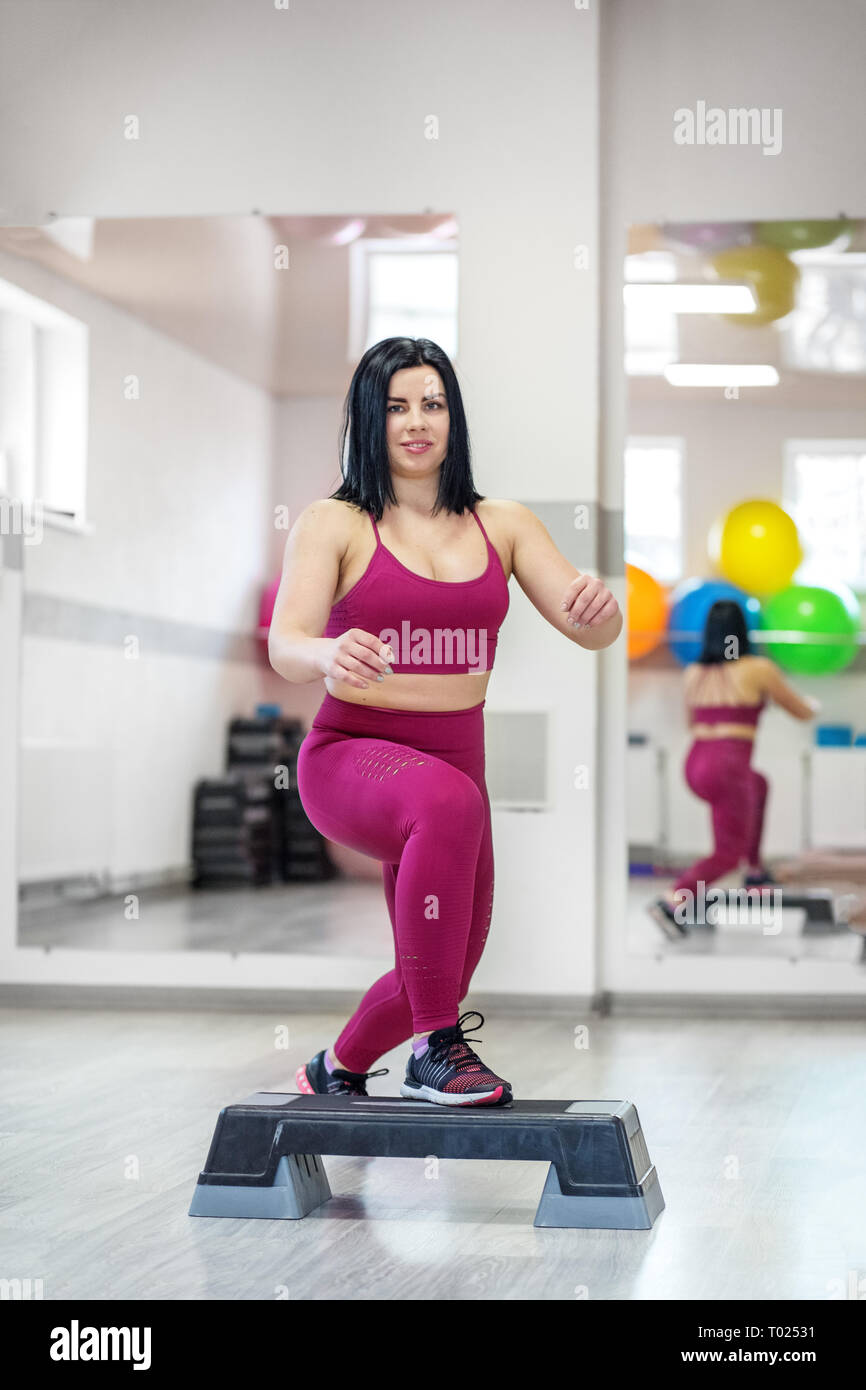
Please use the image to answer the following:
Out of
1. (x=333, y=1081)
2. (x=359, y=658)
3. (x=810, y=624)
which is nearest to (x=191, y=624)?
(x=810, y=624)

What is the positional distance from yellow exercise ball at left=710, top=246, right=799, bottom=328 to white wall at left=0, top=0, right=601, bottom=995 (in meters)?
0.50

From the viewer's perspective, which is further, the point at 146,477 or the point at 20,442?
the point at 146,477

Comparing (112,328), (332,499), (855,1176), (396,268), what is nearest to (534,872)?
(855,1176)

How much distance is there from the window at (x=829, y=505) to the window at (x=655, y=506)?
515mm

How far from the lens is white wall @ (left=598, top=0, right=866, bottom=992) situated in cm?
436

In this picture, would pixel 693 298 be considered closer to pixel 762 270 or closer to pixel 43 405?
pixel 762 270

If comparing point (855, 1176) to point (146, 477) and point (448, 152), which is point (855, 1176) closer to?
point (448, 152)

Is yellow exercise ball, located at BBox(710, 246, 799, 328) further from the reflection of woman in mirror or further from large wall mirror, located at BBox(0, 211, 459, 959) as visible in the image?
the reflection of woman in mirror

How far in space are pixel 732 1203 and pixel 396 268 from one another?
22.8 feet

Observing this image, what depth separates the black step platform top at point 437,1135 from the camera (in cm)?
217

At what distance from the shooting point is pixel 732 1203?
2.39 metres

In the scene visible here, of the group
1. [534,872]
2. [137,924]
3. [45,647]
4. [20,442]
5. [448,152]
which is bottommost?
[137,924]

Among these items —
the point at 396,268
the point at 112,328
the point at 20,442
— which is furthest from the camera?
the point at 396,268
